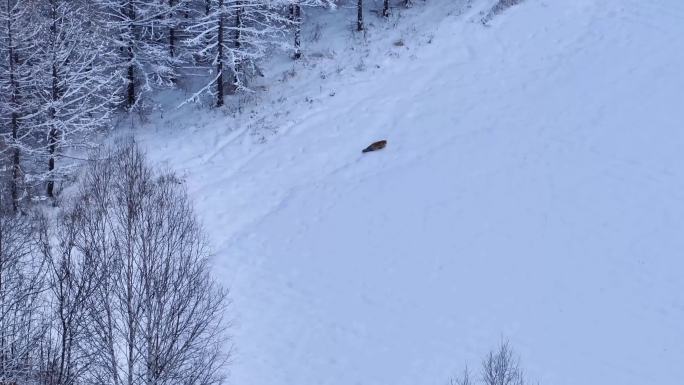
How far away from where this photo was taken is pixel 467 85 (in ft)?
78.7

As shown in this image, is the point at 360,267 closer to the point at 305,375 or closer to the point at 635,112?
the point at 305,375

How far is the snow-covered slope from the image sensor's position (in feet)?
51.6

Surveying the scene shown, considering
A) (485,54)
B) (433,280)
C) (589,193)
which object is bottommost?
(433,280)

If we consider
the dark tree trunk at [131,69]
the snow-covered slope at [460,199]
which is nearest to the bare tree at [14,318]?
the snow-covered slope at [460,199]

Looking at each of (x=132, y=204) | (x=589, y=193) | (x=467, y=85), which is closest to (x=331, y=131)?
(x=467, y=85)

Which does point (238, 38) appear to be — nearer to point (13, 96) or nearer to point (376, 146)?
point (376, 146)

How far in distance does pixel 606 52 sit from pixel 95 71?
17.6 meters

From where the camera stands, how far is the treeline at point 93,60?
22.4m

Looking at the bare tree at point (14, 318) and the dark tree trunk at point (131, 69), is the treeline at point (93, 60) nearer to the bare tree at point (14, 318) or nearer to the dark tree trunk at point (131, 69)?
the dark tree trunk at point (131, 69)

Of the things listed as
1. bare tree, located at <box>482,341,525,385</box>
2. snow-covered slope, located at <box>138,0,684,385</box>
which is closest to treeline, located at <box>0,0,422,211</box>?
snow-covered slope, located at <box>138,0,684,385</box>

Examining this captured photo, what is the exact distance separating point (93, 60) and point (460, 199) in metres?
15.0

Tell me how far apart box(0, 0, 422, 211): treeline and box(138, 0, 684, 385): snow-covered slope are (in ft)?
6.48

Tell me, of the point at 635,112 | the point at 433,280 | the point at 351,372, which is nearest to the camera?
the point at 351,372

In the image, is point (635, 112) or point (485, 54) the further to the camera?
point (485, 54)
